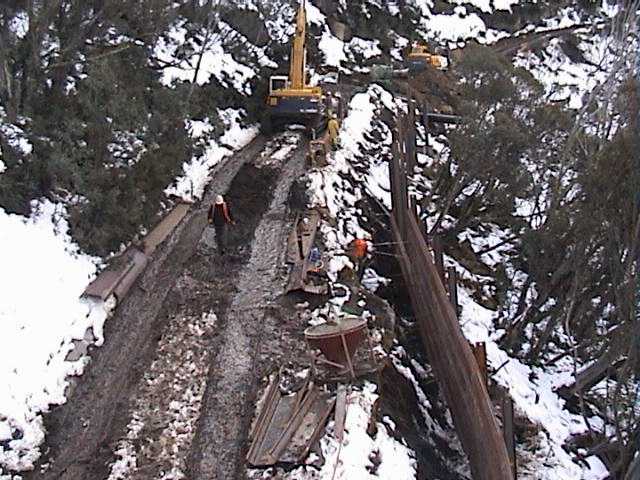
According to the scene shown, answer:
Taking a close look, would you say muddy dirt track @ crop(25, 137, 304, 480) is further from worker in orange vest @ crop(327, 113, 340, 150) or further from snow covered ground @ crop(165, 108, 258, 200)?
worker in orange vest @ crop(327, 113, 340, 150)

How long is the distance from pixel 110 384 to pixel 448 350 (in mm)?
6327

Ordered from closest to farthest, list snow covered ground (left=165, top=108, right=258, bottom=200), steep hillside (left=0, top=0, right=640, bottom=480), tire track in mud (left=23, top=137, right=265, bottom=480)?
tire track in mud (left=23, top=137, right=265, bottom=480) < steep hillside (left=0, top=0, right=640, bottom=480) < snow covered ground (left=165, top=108, right=258, bottom=200)

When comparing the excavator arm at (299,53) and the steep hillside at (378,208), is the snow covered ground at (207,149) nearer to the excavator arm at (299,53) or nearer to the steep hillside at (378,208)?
the steep hillside at (378,208)

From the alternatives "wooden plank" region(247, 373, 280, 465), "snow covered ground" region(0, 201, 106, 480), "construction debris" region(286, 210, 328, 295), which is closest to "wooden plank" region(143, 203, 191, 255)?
"snow covered ground" region(0, 201, 106, 480)

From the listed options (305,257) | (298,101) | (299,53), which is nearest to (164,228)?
(305,257)

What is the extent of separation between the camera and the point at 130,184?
15.9 metres

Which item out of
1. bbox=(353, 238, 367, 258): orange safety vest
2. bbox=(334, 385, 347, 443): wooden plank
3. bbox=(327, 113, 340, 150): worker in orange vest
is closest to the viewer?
bbox=(334, 385, 347, 443): wooden plank

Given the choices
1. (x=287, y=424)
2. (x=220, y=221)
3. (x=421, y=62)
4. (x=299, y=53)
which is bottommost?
(x=287, y=424)

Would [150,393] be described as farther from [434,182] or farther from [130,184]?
[434,182]

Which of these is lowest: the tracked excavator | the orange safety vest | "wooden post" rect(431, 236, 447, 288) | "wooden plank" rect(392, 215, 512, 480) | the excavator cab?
"wooden plank" rect(392, 215, 512, 480)

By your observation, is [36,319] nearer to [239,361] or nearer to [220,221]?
[239,361]

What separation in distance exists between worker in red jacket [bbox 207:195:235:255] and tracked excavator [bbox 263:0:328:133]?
8.64m

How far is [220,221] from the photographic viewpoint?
49.3 ft

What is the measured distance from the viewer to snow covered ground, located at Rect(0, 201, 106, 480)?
1005 cm
